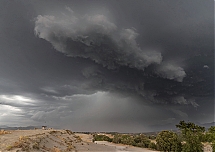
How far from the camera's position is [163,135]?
51.5 meters

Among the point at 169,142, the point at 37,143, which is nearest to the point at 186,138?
the point at 169,142

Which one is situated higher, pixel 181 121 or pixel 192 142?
pixel 181 121

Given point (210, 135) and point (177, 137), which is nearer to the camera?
point (210, 135)

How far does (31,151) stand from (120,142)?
224ft

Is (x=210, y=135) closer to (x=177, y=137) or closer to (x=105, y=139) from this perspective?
(x=177, y=137)

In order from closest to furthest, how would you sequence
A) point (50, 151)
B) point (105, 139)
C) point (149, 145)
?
point (50, 151), point (149, 145), point (105, 139)

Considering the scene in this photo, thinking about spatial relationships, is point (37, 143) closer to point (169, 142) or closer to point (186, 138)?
point (186, 138)

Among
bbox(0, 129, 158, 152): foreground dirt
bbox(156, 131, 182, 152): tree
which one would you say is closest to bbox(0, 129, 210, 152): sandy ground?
bbox(0, 129, 158, 152): foreground dirt

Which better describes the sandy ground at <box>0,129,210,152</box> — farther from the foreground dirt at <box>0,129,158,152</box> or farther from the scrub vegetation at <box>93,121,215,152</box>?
the scrub vegetation at <box>93,121,215,152</box>

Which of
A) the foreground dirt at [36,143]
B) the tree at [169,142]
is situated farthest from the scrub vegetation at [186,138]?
the foreground dirt at [36,143]

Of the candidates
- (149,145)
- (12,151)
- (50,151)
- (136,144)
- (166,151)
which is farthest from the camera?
(136,144)

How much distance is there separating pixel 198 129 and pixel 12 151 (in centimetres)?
4407

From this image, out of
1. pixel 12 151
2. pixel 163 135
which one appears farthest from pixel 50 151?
pixel 163 135

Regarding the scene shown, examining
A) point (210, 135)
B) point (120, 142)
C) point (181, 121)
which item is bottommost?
point (120, 142)
